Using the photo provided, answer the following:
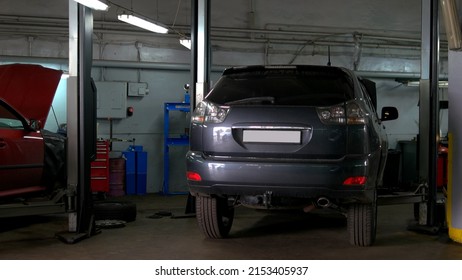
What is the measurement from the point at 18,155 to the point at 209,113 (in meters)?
2.23

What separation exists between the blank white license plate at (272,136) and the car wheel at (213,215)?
0.83 m

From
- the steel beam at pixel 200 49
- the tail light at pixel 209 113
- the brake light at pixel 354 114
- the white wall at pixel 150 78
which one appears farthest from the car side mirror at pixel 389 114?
the white wall at pixel 150 78

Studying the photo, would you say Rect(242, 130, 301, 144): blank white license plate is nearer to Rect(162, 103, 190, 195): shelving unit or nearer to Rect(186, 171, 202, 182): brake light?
Rect(186, 171, 202, 182): brake light

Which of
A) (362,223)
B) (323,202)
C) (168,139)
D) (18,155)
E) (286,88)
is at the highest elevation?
(286,88)

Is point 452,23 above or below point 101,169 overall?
above

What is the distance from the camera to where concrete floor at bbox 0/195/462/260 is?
14.1 ft

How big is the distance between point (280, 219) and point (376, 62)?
5.90 metres

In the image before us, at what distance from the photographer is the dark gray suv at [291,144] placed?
12.5ft

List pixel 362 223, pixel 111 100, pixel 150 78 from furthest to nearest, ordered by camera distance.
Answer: pixel 150 78 → pixel 111 100 → pixel 362 223

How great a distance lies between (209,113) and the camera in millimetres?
4090

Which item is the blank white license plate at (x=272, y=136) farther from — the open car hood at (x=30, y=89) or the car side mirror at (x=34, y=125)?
the open car hood at (x=30, y=89)

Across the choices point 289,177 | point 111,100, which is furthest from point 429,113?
point 111,100

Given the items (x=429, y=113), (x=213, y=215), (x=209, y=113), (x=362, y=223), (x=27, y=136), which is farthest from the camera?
(x=429, y=113)

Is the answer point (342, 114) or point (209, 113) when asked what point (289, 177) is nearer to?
point (342, 114)
